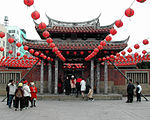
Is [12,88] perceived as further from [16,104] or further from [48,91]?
[48,91]

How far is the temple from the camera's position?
17.4 meters

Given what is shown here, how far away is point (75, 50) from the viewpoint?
1761 centimetres

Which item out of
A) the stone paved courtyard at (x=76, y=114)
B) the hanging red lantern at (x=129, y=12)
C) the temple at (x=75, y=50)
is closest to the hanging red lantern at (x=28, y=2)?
the hanging red lantern at (x=129, y=12)

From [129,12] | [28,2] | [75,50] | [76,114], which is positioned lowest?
[76,114]

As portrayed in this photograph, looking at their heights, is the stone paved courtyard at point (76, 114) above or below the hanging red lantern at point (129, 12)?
below

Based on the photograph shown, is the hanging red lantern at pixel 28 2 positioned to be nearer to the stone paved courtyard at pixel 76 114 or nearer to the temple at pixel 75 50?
the stone paved courtyard at pixel 76 114

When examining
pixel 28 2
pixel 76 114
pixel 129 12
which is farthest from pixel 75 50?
pixel 28 2

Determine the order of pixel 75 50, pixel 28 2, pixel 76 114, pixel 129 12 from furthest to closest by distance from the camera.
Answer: pixel 75 50 → pixel 76 114 → pixel 129 12 → pixel 28 2

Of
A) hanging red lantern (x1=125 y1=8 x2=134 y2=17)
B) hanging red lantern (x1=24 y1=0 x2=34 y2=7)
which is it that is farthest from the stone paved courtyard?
hanging red lantern (x1=24 y1=0 x2=34 y2=7)

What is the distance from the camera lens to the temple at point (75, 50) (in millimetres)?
17422

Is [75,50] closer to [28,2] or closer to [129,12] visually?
[129,12]

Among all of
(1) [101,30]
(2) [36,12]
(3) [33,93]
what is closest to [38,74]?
(1) [101,30]

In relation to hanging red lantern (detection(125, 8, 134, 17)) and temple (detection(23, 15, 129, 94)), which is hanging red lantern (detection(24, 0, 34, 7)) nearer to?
hanging red lantern (detection(125, 8, 134, 17))

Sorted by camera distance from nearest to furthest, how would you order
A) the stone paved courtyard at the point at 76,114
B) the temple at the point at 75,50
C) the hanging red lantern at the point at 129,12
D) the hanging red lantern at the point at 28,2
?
the hanging red lantern at the point at 28,2, the hanging red lantern at the point at 129,12, the stone paved courtyard at the point at 76,114, the temple at the point at 75,50
